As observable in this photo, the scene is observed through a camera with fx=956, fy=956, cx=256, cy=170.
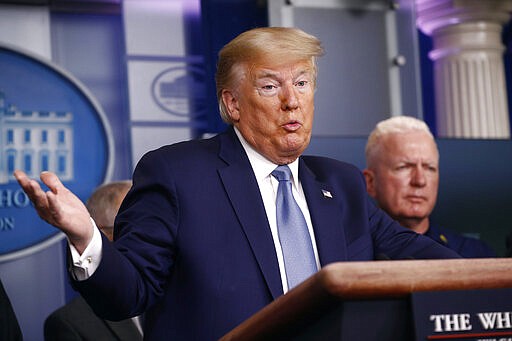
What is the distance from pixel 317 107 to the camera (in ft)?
16.4

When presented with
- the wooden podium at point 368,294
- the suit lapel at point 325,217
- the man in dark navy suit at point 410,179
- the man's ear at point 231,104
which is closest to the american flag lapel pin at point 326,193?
the suit lapel at point 325,217

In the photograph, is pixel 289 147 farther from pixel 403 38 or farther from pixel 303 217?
pixel 403 38

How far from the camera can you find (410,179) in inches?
145

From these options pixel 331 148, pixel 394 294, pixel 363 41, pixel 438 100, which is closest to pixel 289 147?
pixel 394 294

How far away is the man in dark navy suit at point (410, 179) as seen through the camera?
3670mm

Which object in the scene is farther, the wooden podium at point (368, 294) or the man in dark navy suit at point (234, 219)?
the man in dark navy suit at point (234, 219)

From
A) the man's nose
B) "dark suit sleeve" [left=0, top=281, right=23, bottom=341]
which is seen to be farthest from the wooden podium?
"dark suit sleeve" [left=0, top=281, right=23, bottom=341]

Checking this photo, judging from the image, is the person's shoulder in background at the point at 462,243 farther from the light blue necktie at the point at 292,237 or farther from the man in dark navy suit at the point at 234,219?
the light blue necktie at the point at 292,237

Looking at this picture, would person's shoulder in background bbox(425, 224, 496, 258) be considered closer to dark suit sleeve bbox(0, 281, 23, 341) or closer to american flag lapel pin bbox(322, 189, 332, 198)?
dark suit sleeve bbox(0, 281, 23, 341)

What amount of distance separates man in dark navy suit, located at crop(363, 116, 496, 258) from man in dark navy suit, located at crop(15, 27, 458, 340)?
1472mm

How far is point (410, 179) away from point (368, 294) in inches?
97.1

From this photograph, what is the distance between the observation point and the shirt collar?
6.83 ft

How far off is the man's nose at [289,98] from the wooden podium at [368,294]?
77cm

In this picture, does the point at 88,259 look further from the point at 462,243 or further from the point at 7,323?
the point at 462,243
